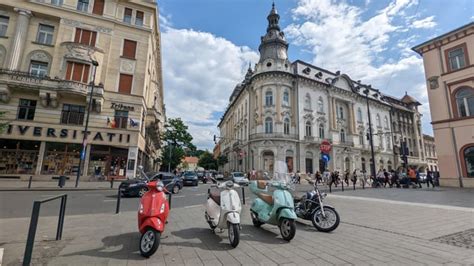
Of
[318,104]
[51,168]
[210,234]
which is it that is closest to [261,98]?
[318,104]

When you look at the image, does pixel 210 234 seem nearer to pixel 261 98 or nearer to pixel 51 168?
pixel 51 168

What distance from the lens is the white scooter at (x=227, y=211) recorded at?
4.38m

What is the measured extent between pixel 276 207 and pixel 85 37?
2779 cm

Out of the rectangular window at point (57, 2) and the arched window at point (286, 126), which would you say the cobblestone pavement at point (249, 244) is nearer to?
the rectangular window at point (57, 2)

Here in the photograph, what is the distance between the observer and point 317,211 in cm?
591

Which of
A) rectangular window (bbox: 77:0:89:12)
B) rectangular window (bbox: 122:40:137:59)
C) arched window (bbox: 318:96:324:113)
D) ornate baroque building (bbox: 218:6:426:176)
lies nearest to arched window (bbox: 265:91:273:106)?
ornate baroque building (bbox: 218:6:426:176)

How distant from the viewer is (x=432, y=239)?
4887 millimetres

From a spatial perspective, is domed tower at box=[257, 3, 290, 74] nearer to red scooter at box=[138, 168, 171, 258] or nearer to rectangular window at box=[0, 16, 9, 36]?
rectangular window at box=[0, 16, 9, 36]

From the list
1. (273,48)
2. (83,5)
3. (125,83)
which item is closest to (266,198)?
(125,83)

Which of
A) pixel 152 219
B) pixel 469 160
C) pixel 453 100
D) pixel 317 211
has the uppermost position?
pixel 453 100

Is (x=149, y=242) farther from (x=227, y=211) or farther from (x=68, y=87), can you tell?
(x=68, y=87)

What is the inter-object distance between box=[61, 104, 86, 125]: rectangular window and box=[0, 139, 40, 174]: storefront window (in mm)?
3121

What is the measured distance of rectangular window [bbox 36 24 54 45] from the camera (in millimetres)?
22734

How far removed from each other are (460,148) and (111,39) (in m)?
36.0
